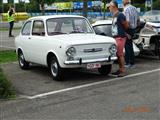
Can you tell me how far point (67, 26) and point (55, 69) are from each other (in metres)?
1.36

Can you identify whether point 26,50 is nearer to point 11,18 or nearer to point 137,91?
point 137,91

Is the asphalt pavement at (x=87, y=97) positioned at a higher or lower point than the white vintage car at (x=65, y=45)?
lower

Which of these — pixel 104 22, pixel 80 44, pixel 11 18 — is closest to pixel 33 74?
pixel 80 44

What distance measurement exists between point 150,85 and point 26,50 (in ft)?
13.7

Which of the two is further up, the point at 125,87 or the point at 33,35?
the point at 33,35

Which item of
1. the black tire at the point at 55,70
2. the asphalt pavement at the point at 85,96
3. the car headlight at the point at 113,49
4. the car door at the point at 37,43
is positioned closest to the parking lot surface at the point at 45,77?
the asphalt pavement at the point at 85,96

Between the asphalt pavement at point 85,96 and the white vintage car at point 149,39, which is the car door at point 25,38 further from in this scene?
the white vintage car at point 149,39

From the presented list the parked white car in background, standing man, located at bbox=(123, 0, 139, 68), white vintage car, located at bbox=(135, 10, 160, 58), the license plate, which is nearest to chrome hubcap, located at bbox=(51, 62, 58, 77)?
the license plate

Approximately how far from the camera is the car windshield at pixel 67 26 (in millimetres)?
11609

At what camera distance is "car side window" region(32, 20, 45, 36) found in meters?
11.8

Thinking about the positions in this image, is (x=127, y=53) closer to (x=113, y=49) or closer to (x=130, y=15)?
(x=130, y=15)

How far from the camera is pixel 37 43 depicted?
466 inches

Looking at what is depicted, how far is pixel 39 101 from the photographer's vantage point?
8703 mm

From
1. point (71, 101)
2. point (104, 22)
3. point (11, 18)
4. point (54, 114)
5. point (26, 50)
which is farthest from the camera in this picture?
point (11, 18)
